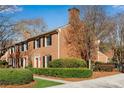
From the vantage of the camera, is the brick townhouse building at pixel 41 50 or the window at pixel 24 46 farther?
the window at pixel 24 46

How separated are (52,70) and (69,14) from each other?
6.96 m

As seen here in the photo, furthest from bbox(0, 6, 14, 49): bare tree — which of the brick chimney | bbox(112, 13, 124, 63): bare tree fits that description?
bbox(112, 13, 124, 63): bare tree

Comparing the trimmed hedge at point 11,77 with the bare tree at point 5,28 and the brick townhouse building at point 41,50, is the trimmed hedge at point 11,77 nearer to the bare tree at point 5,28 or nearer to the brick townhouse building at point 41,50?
the bare tree at point 5,28

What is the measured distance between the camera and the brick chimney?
27562mm

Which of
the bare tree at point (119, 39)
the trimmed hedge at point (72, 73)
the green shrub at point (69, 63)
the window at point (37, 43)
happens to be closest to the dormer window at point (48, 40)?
the window at point (37, 43)

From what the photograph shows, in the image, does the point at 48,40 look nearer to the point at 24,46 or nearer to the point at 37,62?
the point at 37,62

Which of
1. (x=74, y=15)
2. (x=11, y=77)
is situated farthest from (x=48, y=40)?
(x=11, y=77)

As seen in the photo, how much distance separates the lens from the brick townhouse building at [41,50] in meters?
27.8

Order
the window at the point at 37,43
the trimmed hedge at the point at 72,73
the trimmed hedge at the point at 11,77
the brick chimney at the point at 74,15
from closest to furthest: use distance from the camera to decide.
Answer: the trimmed hedge at the point at 11,77 < the trimmed hedge at the point at 72,73 < the brick chimney at the point at 74,15 < the window at the point at 37,43

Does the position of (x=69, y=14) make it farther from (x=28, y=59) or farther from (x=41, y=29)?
(x=41, y=29)

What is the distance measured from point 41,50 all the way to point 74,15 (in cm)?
606

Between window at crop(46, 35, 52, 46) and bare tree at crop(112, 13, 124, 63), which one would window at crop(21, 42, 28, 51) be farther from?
bare tree at crop(112, 13, 124, 63)
